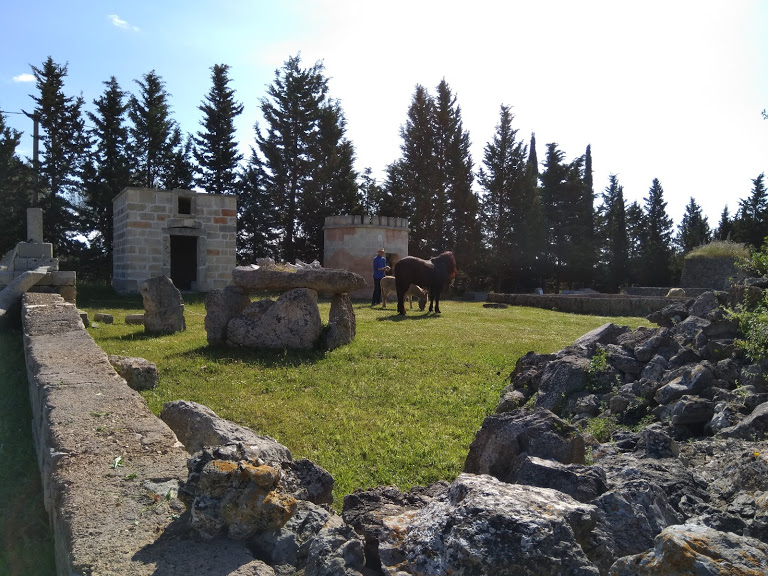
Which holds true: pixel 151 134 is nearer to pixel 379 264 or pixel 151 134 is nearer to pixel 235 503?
pixel 379 264

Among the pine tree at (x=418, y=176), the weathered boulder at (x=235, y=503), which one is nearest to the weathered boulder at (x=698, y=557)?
the weathered boulder at (x=235, y=503)

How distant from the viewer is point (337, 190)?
99.6 ft

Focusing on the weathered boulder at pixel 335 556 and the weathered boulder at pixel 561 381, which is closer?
the weathered boulder at pixel 335 556

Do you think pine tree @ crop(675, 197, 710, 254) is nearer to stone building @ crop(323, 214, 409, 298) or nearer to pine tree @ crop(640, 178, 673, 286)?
pine tree @ crop(640, 178, 673, 286)

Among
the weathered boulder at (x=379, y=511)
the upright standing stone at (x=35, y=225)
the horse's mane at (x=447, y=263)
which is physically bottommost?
the weathered boulder at (x=379, y=511)

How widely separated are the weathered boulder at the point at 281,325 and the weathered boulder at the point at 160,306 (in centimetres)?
234

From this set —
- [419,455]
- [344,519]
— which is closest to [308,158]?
[419,455]

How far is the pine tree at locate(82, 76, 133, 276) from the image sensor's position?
26.1 metres

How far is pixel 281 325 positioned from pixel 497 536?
24.3ft

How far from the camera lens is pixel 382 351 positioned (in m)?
9.18

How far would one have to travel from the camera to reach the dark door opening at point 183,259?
22969 mm

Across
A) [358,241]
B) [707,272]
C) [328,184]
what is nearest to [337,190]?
[328,184]

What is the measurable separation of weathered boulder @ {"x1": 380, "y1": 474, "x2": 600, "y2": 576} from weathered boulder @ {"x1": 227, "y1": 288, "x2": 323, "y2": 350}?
22.8 feet

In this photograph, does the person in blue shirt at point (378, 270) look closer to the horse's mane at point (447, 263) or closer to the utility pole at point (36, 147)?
the horse's mane at point (447, 263)
